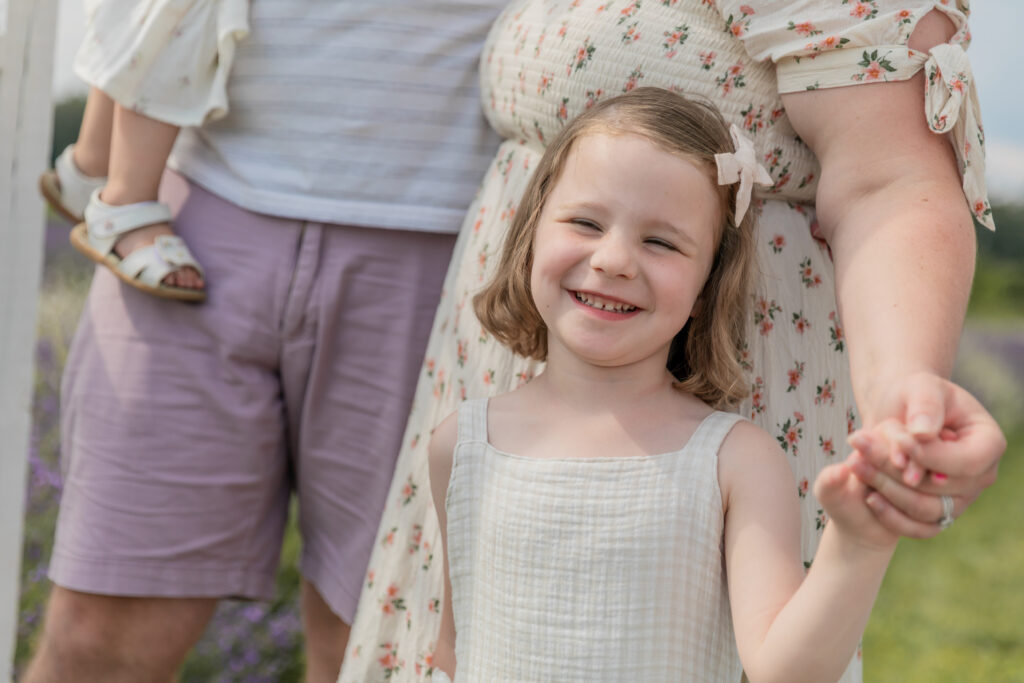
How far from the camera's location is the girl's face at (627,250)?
48.6 inches

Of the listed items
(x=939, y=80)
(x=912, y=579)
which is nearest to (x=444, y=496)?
(x=939, y=80)

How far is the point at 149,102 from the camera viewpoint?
167 cm

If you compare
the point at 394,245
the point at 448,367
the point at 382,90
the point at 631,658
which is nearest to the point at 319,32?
the point at 382,90

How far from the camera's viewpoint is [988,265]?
5.32 meters

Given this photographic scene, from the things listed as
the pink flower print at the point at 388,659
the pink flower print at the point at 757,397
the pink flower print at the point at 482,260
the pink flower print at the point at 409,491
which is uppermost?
the pink flower print at the point at 757,397

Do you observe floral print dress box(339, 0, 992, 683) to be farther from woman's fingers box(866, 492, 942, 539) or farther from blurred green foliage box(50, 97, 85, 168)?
blurred green foliage box(50, 97, 85, 168)

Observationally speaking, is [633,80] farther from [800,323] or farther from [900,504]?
[900,504]

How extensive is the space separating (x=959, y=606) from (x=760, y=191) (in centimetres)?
303

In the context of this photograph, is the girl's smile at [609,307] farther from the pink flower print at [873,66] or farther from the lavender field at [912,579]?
the lavender field at [912,579]

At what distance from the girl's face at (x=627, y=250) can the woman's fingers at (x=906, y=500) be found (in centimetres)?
36

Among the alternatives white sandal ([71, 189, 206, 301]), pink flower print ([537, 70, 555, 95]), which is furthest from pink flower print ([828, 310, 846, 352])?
white sandal ([71, 189, 206, 301])


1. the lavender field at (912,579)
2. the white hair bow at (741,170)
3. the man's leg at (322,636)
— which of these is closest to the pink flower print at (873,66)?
the white hair bow at (741,170)

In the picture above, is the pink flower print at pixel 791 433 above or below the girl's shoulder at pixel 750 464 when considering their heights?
below

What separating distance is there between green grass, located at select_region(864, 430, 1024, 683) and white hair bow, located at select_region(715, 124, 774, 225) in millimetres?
2646
